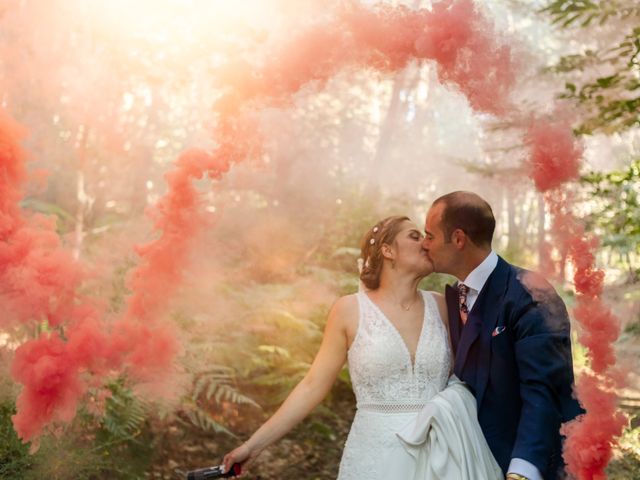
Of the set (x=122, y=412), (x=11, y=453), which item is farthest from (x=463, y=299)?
(x=11, y=453)

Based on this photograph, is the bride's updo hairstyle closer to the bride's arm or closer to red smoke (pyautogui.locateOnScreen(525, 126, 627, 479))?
the bride's arm

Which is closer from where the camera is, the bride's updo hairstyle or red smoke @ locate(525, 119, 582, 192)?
red smoke @ locate(525, 119, 582, 192)

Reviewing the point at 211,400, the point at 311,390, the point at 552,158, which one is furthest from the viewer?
the point at 211,400

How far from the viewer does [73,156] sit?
12594mm

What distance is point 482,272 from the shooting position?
286 centimetres

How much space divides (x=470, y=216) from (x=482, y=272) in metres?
0.26

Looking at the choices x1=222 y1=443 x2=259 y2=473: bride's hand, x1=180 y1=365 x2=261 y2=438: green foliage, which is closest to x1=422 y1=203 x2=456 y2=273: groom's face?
x1=222 y1=443 x2=259 y2=473: bride's hand

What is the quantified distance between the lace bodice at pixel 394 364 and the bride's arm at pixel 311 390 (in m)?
0.09

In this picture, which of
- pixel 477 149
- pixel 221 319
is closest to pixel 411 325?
pixel 221 319

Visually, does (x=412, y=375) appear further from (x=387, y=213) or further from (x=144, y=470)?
(x=387, y=213)

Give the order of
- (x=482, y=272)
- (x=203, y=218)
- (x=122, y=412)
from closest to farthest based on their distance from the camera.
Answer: (x=482, y=272)
(x=203, y=218)
(x=122, y=412)

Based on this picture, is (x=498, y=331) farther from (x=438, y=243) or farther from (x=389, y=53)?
(x=389, y=53)

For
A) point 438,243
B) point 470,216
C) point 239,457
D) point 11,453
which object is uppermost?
point 470,216

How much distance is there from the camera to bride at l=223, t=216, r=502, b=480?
10.3 feet
